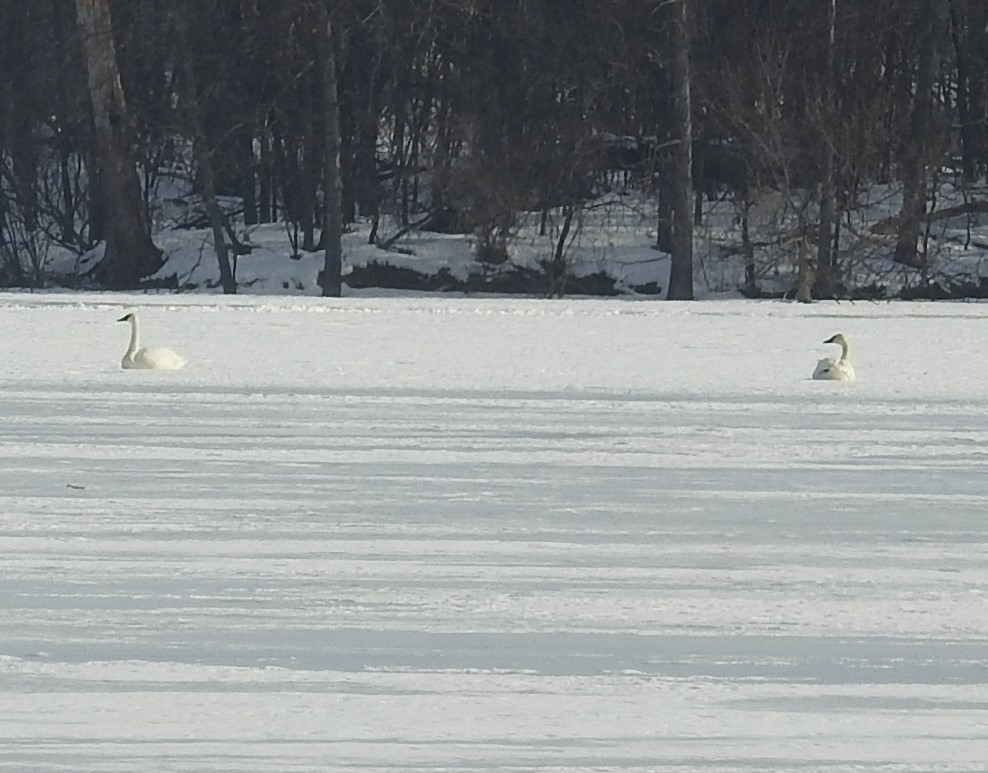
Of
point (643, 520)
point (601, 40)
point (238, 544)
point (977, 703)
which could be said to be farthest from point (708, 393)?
point (601, 40)

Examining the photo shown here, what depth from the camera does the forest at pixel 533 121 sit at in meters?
30.8

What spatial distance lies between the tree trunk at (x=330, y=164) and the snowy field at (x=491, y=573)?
55.3 feet

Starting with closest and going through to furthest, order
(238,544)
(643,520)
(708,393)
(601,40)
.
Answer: (238,544), (643,520), (708,393), (601,40)

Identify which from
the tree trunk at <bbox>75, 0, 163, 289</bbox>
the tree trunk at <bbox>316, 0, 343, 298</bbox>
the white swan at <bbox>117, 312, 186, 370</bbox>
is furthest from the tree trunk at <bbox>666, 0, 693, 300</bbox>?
the white swan at <bbox>117, 312, 186, 370</bbox>

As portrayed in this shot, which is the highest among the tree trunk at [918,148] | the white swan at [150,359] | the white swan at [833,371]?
the tree trunk at [918,148]

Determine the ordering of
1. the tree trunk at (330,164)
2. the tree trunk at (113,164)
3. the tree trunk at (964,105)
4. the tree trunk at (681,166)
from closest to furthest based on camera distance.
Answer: the tree trunk at (681,166) < the tree trunk at (330,164) < the tree trunk at (113,164) < the tree trunk at (964,105)

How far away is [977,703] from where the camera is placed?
17.1ft

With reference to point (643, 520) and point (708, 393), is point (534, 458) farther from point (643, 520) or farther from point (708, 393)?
point (708, 393)

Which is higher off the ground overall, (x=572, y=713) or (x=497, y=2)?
(x=497, y=2)

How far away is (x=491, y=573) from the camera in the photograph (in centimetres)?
691

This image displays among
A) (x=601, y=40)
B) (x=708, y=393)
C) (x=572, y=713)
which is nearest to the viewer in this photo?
(x=572, y=713)

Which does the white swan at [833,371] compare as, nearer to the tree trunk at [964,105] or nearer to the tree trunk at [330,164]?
the tree trunk at [330,164]

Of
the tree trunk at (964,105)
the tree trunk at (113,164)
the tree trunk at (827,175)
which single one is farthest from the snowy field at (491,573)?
the tree trunk at (964,105)

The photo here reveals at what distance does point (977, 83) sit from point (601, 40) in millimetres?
6266
